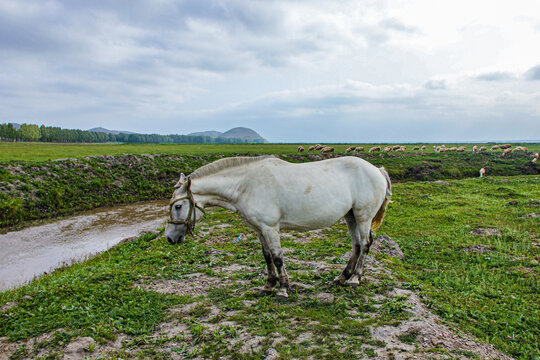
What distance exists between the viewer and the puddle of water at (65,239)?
413 inches

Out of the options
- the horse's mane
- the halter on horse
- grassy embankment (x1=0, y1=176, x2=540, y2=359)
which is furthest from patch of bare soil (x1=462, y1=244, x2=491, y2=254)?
the halter on horse

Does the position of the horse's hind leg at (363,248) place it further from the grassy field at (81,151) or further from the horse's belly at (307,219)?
the grassy field at (81,151)

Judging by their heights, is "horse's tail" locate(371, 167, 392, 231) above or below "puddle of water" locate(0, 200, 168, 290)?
above

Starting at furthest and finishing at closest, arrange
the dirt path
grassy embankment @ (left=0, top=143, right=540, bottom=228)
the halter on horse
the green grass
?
grassy embankment @ (left=0, top=143, right=540, bottom=228)
the halter on horse
the green grass
the dirt path

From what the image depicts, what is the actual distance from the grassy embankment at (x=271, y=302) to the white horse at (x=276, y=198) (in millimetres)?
889

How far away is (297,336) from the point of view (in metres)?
4.59

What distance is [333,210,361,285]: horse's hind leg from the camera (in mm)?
6479

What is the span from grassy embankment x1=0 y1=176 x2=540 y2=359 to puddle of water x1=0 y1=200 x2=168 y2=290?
1.90m

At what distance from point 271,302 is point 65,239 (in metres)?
12.8

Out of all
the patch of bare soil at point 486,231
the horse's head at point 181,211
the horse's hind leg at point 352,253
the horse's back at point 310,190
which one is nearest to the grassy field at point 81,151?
the horse's head at point 181,211

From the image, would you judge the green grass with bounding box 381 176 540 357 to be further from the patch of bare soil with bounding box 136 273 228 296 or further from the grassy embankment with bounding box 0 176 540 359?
the patch of bare soil with bounding box 136 273 228 296

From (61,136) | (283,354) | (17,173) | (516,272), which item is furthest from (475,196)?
(61,136)

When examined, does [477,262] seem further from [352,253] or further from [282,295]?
[282,295]

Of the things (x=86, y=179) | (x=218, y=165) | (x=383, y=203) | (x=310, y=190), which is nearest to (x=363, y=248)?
(x=383, y=203)
